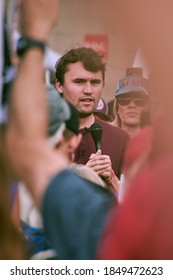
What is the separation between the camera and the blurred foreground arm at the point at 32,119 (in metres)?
0.79

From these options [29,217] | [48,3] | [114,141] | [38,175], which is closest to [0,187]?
[38,175]

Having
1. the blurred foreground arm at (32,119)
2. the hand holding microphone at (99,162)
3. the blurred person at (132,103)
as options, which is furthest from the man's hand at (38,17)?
the hand holding microphone at (99,162)

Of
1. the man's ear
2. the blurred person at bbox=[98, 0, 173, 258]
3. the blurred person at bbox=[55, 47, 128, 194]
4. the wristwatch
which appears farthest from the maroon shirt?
the blurred person at bbox=[98, 0, 173, 258]

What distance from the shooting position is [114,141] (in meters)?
1.44

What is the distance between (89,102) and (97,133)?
0.08m

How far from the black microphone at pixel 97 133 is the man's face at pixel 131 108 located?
7cm

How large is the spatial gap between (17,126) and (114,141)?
65 cm

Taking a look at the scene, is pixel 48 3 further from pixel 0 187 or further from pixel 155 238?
pixel 155 238

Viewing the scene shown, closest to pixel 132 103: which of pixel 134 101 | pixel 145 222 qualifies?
pixel 134 101

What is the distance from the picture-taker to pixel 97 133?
1450mm

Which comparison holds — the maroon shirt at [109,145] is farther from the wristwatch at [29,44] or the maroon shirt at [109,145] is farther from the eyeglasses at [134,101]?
the wristwatch at [29,44]

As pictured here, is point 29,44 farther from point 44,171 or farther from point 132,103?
point 132,103

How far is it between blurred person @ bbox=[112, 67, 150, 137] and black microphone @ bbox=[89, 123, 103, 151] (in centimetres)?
6

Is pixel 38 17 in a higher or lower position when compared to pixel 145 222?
higher
